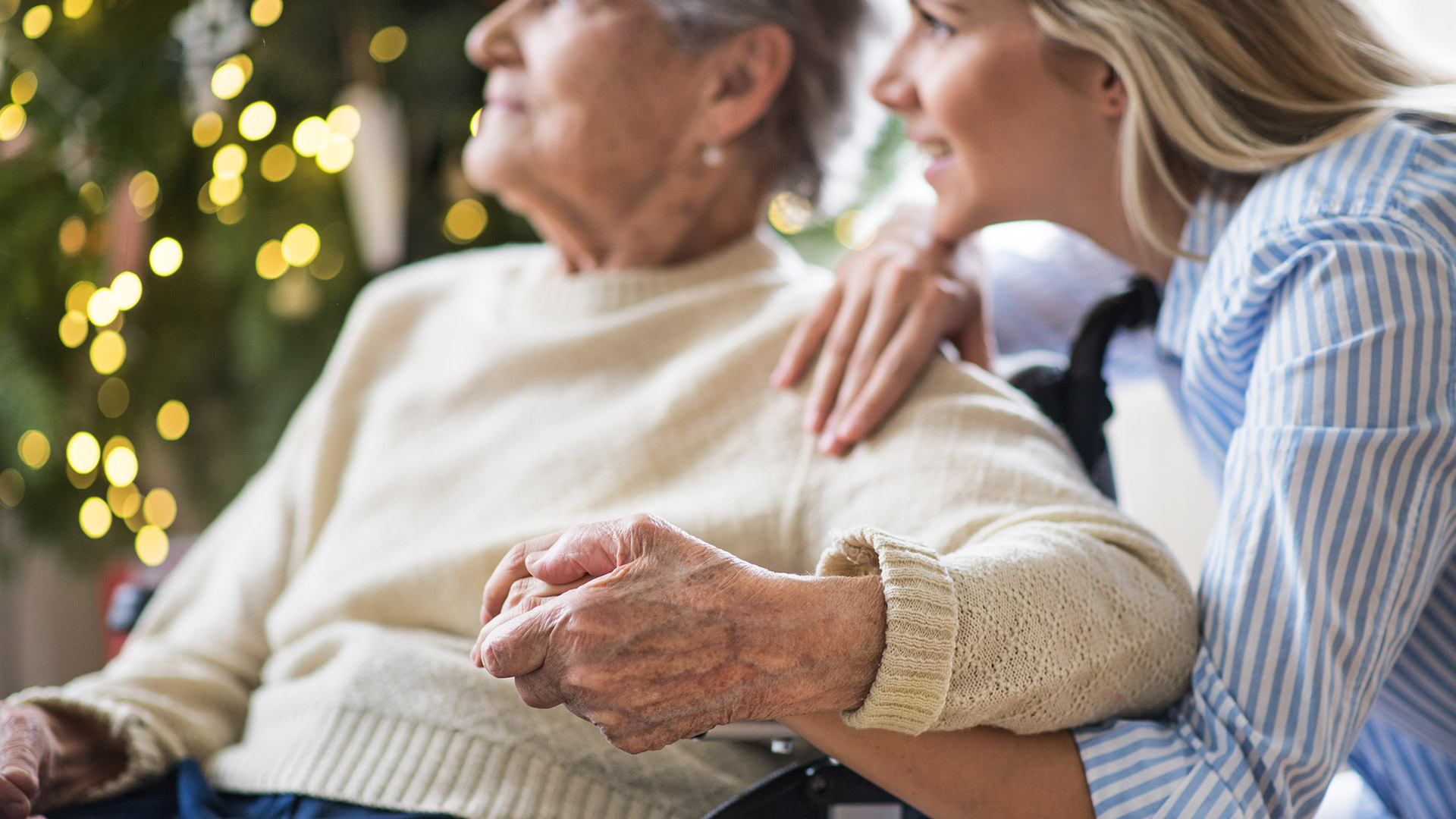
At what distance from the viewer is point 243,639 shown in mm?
1146

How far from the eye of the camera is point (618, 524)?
61 cm

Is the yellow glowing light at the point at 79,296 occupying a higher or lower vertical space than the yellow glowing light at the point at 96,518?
higher

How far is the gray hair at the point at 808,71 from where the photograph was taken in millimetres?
1167

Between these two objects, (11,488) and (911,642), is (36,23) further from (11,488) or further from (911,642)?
(911,642)

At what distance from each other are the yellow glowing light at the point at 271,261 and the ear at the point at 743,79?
3.34 ft

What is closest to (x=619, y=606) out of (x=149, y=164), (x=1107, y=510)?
(x=1107, y=510)

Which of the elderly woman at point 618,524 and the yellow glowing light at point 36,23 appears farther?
the yellow glowing light at point 36,23

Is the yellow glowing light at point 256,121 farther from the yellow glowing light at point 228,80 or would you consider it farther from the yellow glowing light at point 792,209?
the yellow glowing light at point 792,209

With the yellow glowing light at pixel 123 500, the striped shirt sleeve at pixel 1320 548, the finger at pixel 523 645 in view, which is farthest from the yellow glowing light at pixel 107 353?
the striped shirt sleeve at pixel 1320 548

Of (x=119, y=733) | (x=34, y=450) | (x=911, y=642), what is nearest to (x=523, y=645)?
(x=911, y=642)

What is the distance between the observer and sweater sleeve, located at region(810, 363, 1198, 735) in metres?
0.63

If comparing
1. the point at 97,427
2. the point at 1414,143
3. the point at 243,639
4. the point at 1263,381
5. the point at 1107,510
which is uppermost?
the point at 1414,143

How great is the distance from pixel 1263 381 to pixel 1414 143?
0.75 feet

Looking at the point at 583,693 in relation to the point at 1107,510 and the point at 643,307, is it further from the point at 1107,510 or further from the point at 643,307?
the point at 643,307
